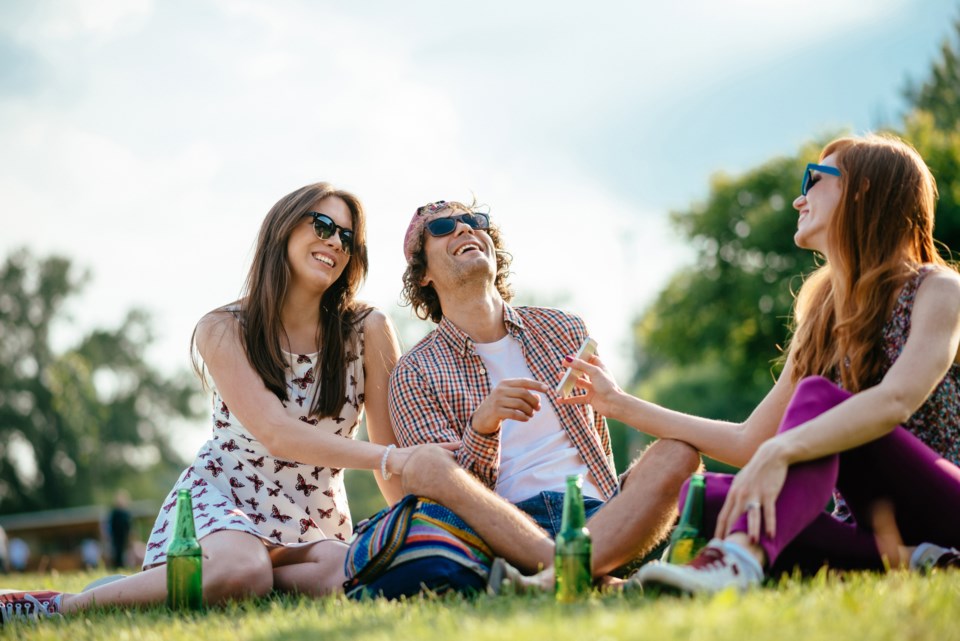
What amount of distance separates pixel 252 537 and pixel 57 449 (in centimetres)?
3960

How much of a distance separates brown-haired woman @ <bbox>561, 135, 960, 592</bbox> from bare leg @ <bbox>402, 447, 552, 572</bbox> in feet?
2.35

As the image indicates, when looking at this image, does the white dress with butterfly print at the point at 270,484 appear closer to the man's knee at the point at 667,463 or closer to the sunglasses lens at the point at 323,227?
the sunglasses lens at the point at 323,227

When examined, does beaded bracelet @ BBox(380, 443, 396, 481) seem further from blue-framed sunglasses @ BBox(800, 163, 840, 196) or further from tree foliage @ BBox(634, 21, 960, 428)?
tree foliage @ BBox(634, 21, 960, 428)

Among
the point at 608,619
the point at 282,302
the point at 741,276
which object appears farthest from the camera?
the point at 741,276

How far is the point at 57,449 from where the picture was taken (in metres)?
39.9

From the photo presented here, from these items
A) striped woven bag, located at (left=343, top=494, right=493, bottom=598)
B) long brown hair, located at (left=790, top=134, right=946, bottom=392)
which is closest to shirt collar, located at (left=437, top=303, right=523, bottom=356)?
striped woven bag, located at (left=343, top=494, right=493, bottom=598)

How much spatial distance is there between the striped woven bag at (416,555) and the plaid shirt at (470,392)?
0.51m

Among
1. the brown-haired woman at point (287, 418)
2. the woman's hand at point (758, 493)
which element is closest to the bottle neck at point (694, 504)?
the woman's hand at point (758, 493)

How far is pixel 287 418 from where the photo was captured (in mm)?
4707

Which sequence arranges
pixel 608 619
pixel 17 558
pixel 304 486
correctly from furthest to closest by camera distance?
pixel 17 558 < pixel 304 486 < pixel 608 619

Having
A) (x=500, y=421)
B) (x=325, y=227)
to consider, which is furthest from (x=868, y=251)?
(x=325, y=227)

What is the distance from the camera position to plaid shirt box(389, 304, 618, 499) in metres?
4.79

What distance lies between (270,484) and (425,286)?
1669 mm

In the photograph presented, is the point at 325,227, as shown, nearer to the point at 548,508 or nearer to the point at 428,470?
→ the point at 428,470
